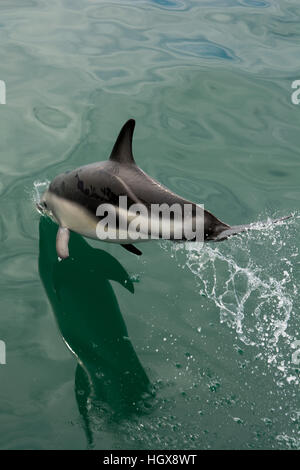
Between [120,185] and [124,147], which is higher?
Answer: [124,147]

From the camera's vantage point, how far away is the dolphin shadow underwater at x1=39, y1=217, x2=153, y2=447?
4.57 m

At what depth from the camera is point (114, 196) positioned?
16.3ft

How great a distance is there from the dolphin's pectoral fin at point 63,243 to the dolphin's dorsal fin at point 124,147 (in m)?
0.95

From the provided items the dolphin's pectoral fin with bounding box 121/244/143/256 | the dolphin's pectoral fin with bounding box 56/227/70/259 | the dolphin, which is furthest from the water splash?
the dolphin's pectoral fin with bounding box 56/227/70/259

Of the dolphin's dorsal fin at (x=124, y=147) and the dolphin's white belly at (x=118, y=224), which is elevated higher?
the dolphin's dorsal fin at (x=124, y=147)

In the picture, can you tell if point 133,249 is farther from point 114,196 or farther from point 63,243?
point 114,196

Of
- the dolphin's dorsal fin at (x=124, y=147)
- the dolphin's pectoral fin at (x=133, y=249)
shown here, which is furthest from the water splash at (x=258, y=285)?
the dolphin's dorsal fin at (x=124, y=147)

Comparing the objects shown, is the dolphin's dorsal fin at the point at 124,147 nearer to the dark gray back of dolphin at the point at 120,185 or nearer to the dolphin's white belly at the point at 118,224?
the dark gray back of dolphin at the point at 120,185

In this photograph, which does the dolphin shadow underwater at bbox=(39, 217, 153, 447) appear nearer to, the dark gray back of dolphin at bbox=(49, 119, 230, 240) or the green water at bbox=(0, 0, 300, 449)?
the green water at bbox=(0, 0, 300, 449)

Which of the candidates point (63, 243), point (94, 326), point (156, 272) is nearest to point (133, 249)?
point (156, 272)

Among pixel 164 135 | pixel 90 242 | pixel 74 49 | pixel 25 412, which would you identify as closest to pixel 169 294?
Result: pixel 90 242

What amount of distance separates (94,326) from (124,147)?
1626 mm

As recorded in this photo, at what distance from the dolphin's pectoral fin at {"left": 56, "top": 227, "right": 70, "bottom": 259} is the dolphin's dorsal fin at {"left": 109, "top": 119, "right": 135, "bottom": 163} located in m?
0.95

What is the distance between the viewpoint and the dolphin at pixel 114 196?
4.49 metres
